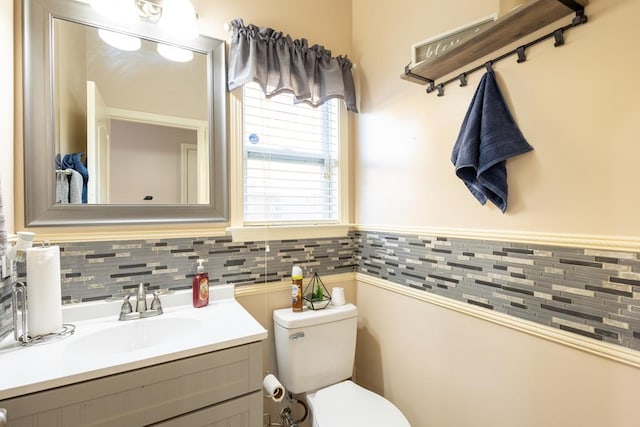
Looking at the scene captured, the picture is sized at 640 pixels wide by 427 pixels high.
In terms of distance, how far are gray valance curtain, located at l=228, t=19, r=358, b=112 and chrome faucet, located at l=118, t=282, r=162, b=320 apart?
1009 mm

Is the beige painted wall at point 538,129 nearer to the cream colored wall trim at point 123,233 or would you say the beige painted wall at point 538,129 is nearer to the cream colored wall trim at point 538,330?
the cream colored wall trim at point 538,330

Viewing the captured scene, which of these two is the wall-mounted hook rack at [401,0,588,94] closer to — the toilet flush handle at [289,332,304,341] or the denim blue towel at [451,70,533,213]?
the denim blue towel at [451,70,533,213]

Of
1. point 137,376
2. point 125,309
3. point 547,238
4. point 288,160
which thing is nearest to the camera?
point 137,376

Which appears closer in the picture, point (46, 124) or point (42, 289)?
point (42, 289)

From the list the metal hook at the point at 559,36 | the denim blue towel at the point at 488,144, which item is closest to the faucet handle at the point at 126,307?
the denim blue towel at the point at 488,144

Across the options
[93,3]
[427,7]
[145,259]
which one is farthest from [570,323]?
[93,3]

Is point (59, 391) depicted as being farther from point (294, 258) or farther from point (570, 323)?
point (570, 323)

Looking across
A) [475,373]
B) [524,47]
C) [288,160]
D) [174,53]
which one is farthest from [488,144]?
[174,53]

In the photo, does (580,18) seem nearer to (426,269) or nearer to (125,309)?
(426,269)

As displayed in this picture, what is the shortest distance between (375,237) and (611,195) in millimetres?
999

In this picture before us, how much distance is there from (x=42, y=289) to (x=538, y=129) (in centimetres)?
171

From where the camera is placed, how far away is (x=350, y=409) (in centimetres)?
127

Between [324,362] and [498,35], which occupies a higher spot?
[498,35]

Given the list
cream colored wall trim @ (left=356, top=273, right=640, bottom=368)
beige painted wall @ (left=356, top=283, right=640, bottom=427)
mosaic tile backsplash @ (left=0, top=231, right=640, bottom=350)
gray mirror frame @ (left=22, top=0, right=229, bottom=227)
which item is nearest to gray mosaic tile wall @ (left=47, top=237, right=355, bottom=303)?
mosaic tile backsplash @ (left=0, top=231, right=640, bottom=350)
